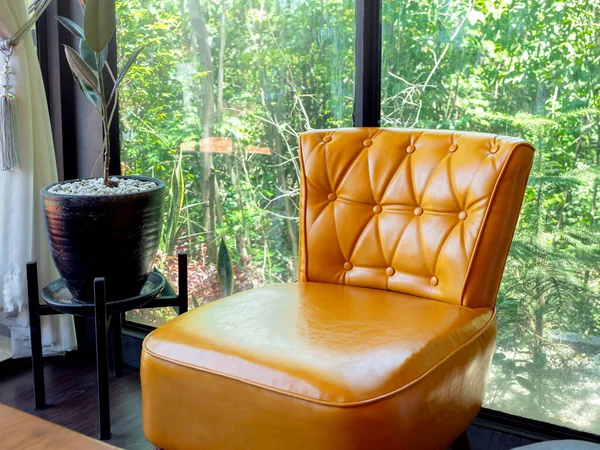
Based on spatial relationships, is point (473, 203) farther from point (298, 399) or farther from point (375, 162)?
point (298, 399)

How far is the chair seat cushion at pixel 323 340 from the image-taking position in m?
1.13

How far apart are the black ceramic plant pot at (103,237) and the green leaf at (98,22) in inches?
16.6

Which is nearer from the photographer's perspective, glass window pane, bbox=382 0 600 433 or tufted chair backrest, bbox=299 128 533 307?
tufted chair backrest, bbox=299 128 533 307

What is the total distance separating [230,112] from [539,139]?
0.98 metres

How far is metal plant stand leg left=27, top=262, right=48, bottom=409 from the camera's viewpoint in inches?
77.0

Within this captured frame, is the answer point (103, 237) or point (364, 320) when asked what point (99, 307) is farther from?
point (364, 320)

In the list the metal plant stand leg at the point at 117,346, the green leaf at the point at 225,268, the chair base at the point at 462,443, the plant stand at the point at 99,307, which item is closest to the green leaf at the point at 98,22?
→ the plant stand at the point at 99,307

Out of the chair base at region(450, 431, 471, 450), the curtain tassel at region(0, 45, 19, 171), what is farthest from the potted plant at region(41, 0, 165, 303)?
the chair base at region(450, 431, 471, 450)

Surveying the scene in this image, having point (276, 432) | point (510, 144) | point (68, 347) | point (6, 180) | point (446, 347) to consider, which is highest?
point (510, 144)

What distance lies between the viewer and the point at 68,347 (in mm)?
2359

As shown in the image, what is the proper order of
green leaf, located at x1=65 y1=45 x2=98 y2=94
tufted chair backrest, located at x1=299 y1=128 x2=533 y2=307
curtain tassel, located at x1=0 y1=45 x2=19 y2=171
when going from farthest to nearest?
curtain tassel, located at x1=0 y1=45 x2=19 y2=171 < green leaf, located at x1=65 y1=45 x2=98 y2=94 < tufted chair backrest, located at x1=299 y1=128 x2=533 y2=307

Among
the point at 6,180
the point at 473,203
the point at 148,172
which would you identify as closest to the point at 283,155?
the point at 148,172

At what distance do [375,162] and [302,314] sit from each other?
47 centimetres

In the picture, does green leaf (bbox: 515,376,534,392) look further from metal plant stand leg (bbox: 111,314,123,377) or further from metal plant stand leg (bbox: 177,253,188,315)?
metal plant stand leg (bbox: 111,314,123,377)
